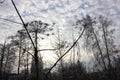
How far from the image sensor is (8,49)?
4112 cm

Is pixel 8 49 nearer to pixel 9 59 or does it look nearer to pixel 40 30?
pixel 9 59

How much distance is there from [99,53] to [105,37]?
3.84 m

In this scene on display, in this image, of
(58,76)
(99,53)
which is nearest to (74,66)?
(58,76)

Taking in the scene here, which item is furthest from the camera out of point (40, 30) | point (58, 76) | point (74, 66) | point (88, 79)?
point (74, 66)

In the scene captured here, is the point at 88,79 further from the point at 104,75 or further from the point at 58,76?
the point at 58,76

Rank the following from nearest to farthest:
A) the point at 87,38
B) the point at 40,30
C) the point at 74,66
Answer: the point at 40,30, the point at 87,38, the point at 74,66

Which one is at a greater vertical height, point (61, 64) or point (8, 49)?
point (8, 49)

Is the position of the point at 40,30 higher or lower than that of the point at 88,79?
higher

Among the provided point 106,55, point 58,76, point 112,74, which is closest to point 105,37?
point 106,55

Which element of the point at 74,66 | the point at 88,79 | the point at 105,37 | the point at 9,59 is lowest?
the point at 88,79

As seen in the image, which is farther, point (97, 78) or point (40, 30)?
point (97, 78)

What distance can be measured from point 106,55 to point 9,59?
78.4 feet

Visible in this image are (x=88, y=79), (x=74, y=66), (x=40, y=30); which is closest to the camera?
(x=40, y=30)

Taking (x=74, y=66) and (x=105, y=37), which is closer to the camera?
(x=105, y=37)
